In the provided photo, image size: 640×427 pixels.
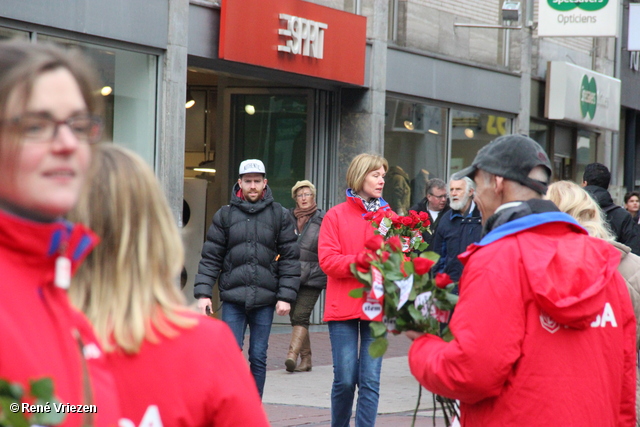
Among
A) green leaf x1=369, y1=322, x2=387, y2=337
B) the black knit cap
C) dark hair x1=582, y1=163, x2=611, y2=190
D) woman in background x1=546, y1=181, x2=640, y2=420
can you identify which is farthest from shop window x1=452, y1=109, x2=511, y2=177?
green leaf x1=369, y1=322, x2=387, y2=337

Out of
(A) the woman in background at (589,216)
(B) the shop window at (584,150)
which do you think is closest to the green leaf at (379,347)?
(A) the woman in background at (589,216)

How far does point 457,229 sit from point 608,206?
1.67 metres

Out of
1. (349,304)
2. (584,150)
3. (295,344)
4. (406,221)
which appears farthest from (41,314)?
(584,150)

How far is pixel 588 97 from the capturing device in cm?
1864

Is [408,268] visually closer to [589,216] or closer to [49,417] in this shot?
[589,216]

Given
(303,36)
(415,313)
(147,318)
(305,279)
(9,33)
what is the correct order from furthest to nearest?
(303,36) < (305,279) < (9,33) < (415,313) < (147,318)

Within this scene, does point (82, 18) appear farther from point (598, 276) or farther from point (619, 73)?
point (619, 73)

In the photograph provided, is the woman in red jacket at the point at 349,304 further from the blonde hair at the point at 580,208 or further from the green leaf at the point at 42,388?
the green leaf at the point at 42,388

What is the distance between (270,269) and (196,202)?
5947mm

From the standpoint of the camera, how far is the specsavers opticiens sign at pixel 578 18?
1550 centimetres

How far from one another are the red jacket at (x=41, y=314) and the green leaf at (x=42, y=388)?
0.45 ft

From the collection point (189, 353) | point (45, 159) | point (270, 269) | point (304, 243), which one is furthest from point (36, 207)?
point (304, 243)

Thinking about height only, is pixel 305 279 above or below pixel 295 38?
below

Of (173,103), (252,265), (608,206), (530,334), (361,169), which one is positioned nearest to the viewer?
(530,334)
